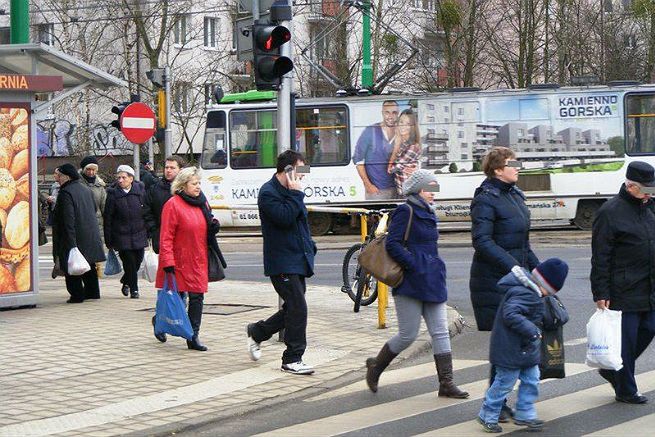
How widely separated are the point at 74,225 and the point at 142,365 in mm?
4817

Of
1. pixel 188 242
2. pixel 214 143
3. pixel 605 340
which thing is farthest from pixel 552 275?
pixel 214 143

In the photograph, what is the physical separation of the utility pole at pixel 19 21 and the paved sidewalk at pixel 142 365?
3.54 metres

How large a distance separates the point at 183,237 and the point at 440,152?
1826 cm

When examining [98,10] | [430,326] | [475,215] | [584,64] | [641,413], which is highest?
[98,10]

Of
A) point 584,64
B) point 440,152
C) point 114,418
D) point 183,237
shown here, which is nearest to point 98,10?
point 584,64

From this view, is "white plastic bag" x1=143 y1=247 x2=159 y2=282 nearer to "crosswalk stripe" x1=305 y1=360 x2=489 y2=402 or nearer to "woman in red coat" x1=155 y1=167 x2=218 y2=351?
"woman in red coat" x1=155 y1=167 x2=218 y2=351

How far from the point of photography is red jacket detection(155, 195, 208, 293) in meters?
10.9

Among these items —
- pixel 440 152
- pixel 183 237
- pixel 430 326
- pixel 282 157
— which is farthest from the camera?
pixel 440 152

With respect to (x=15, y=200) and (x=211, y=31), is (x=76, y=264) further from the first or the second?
(x=211, y=31)

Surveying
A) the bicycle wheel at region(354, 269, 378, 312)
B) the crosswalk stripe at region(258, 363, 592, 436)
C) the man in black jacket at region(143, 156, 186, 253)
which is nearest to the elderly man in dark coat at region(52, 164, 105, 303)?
the man in black jacket at region(143, 156, 186, 253)

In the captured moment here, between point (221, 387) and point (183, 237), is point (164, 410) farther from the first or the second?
point (183, 237)

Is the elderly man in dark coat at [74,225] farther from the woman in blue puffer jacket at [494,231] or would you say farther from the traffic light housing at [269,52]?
the woman in blue puffer jacket at [494,231]

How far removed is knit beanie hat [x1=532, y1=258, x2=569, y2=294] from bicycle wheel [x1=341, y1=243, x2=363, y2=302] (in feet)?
21.5

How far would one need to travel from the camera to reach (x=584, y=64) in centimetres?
4116
